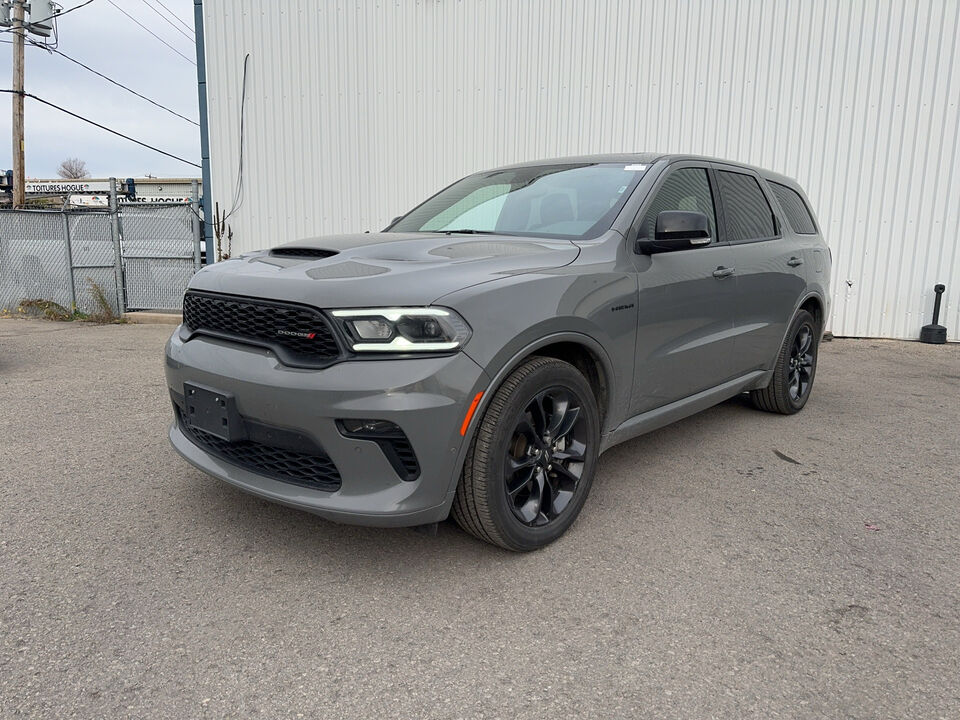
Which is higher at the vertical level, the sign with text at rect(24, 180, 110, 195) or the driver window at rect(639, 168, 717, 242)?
the sign with text at rect(24, 180, 110, 195)

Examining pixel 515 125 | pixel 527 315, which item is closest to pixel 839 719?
pixel 527 315

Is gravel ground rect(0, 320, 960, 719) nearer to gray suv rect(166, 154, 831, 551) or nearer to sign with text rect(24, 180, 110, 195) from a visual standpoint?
gray suv rect(166, 154, 831, 551)

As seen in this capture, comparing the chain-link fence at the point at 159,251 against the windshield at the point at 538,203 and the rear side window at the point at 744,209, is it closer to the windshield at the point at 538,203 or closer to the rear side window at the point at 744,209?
the windshield at the point at 538,203

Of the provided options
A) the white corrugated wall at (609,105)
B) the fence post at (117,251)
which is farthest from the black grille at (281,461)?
the fence post at (117,251)

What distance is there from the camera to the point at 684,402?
12.2ft

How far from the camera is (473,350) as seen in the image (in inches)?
95.2

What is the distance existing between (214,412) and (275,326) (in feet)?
1.38

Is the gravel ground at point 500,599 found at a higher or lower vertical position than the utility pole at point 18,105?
lower

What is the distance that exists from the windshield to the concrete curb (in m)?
7.18

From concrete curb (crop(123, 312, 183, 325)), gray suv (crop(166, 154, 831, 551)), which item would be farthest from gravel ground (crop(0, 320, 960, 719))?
concrete curb (crop(123, 312, 183, 325))

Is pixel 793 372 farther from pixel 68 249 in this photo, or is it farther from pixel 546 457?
pixel 68 249

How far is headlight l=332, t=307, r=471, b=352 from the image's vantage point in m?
2.37

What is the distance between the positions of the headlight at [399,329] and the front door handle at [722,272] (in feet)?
6.43

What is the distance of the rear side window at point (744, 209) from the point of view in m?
4.14
